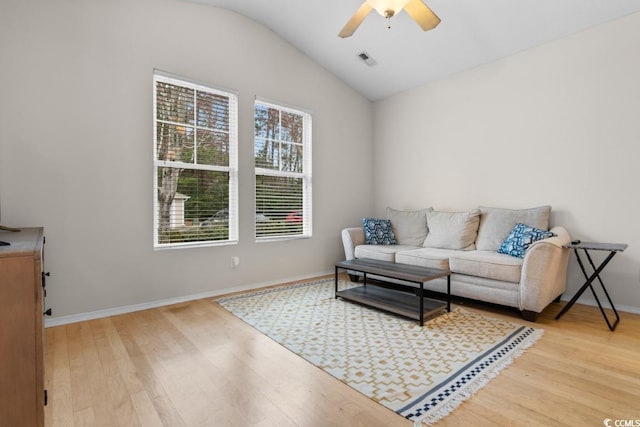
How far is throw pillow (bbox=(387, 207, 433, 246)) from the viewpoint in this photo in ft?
14.4

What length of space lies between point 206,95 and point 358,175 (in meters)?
2.52

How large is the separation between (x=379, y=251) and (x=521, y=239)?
58.4 inches

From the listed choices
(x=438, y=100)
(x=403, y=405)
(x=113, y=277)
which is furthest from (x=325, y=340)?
(x=438, y=100)

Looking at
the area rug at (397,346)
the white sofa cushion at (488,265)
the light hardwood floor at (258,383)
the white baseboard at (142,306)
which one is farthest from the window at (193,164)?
the white sofa cushion at (488,265)

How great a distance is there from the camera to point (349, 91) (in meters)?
5.04

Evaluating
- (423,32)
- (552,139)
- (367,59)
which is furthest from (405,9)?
(552,139)

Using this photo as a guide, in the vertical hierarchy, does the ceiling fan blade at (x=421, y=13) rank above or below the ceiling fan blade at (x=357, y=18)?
below

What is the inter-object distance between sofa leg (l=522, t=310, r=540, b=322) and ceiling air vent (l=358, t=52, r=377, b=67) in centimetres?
339

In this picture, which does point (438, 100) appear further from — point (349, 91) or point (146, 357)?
point (146, 357)

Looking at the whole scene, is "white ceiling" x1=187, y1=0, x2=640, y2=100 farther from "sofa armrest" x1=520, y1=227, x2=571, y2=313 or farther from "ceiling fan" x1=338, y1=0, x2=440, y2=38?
"sofa armrest" x1=520, y1=227, x2=571, y2=313

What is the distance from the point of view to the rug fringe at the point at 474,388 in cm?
156

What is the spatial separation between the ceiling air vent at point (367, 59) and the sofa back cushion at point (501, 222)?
2378 millimetres

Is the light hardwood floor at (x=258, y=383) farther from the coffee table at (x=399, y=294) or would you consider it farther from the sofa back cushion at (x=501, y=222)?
the sofa back cushion at (x=501, y=222)

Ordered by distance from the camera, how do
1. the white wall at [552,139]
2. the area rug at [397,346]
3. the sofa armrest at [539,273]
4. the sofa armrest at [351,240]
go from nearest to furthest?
the area rug at [397,346]
the sofa armrest at [539,273]
the white wall at [552,139]
the sofa armrest at [351,240]
